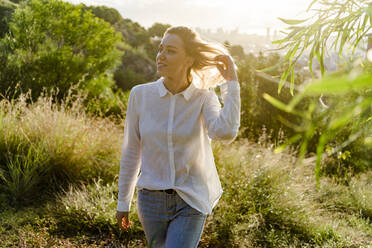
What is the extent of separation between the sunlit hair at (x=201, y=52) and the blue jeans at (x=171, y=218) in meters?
0.82

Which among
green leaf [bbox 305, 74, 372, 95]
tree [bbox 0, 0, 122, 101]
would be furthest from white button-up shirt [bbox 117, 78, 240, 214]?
tree [bbox 0, 0, 122, 101]

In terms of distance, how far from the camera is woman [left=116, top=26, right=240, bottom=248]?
198cm

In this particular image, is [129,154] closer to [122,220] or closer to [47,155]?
[122,220]

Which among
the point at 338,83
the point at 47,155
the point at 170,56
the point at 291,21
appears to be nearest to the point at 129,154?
the point at 170,56

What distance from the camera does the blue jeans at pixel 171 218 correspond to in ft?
6.34

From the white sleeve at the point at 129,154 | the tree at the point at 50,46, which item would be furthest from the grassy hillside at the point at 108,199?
the tree at the point at 50,46

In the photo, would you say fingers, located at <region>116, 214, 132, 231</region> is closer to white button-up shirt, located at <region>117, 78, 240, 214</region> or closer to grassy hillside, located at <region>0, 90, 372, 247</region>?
white button-up shirt, located at <region>117, 78, 240, 214</region>

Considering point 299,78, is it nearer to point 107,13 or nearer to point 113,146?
point 113,146

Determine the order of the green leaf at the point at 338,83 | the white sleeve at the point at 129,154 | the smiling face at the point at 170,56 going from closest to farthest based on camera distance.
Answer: the green leaf at the point at 338,83 < the smiling face at the point at 170,56 < the white sleeve at the point at 129,154

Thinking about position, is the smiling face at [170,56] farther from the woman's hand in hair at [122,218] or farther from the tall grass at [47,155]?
the tall grass at [47,155]

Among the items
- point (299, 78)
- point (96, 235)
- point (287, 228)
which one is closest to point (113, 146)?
point (96, 235)

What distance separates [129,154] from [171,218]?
524 millimetres

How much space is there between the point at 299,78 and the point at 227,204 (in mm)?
5411

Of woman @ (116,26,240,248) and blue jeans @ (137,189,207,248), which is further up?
woman @ (116,26,240,248)
